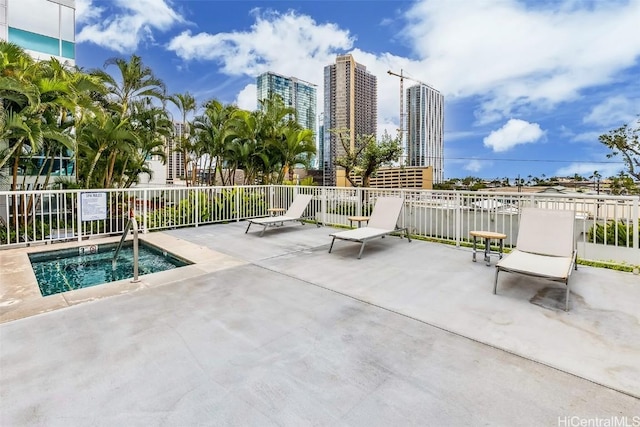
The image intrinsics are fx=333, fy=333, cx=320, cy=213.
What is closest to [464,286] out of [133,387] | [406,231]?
[406,231]

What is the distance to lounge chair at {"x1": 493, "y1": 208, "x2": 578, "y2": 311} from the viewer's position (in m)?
4.04

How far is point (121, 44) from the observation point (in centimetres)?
1467

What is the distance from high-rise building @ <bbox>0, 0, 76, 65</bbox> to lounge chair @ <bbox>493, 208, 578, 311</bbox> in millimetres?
16554

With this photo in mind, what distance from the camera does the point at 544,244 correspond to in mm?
4676

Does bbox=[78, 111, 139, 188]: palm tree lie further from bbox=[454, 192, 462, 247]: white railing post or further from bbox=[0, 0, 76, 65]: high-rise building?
bbox=[454, 192, 462, 247]: white railing post

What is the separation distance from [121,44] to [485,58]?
19.1 metres

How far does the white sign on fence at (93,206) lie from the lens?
7.30 metres

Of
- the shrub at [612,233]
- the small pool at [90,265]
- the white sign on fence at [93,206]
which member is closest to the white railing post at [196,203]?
the small pool at [90,265]

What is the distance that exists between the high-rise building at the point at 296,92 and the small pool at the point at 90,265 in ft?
50.8

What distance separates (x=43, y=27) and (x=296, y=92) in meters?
14.0

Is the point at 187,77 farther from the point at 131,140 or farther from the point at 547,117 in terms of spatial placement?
the point at 547,117

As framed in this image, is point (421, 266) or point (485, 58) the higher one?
point (485, 58)

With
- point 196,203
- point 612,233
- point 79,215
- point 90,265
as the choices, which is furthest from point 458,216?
point 79,215

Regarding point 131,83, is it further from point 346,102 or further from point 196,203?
point 346,102
